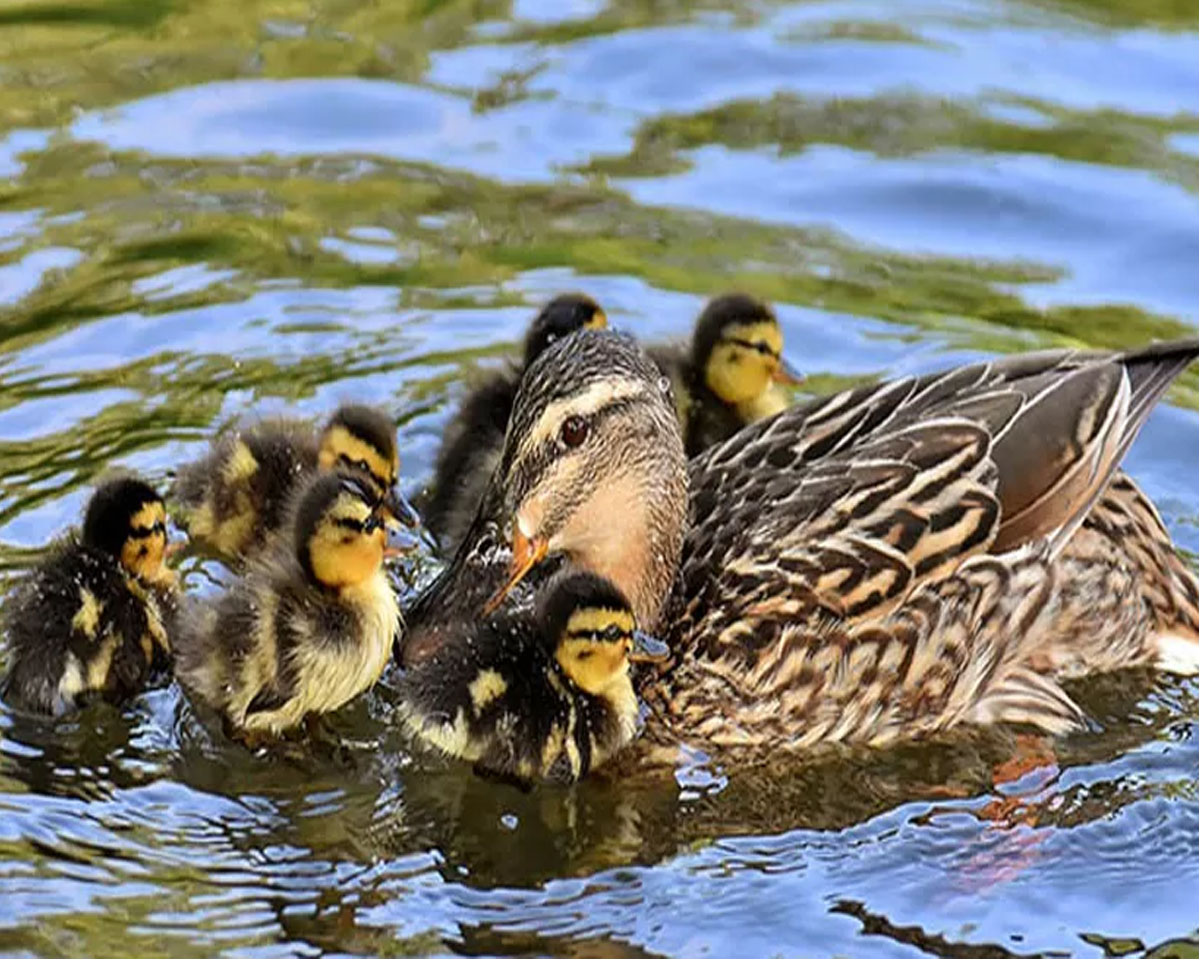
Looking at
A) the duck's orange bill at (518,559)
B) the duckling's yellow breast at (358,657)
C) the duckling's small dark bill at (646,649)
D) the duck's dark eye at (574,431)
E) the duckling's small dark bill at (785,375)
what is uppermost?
the duck's dark eye at (574,431)

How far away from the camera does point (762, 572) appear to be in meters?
5.86

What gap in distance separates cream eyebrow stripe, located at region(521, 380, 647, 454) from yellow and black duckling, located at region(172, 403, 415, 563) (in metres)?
0.63

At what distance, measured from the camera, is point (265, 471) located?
21.5 feet

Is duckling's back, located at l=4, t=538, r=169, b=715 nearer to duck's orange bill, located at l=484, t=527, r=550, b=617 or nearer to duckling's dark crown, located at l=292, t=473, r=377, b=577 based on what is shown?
duckling's dark crown, located at l=292, t=473, r=377, b=577

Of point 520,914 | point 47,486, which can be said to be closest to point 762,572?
point 520,914

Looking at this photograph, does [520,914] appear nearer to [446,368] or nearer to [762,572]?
[762,572]

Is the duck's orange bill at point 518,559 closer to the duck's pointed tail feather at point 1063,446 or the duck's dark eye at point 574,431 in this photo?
the duck's dark eye at point 574,431

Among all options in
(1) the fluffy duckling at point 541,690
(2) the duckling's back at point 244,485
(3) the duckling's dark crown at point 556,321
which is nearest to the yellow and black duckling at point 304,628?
(1) the fluffy duckling at point 541,690

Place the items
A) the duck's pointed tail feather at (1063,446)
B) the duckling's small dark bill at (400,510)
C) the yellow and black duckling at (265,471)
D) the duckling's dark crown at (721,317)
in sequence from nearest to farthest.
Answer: the duck's pointed tail feather at (1063,446) → the duckling's small dark bill at (400,510) → the yellow and black duckling at (265,471) → the duckling's dark crown at (721,317)

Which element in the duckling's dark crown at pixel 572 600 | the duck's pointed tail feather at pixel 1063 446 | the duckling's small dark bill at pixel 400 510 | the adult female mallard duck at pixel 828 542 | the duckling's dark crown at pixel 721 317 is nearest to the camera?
the duckling's dark crown at pixel 572 600

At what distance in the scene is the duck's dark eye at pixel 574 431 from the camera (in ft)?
19.2

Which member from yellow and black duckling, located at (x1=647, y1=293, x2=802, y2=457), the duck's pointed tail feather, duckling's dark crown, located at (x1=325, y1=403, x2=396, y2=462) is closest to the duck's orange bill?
duckling's dark crown, located at (x1=325, y1=403, x2=396, y2=462)

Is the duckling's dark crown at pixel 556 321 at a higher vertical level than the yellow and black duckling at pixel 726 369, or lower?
higher

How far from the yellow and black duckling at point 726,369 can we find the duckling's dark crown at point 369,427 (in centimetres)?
95
